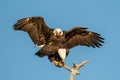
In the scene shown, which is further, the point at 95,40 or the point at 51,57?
the point at 95,40

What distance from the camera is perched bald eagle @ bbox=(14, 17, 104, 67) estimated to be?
12.5m

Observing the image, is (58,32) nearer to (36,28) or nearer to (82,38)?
(36,28)

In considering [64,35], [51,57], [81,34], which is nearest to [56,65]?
[51,57]

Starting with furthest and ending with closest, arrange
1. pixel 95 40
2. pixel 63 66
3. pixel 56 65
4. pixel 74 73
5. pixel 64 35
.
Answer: pixel 95 40
pixel 64 35
pixel 56 65
pixel 63 66
pixel 74 73

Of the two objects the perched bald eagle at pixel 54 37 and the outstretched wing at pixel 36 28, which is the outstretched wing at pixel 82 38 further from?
the outstretched wing at pixel 36 28

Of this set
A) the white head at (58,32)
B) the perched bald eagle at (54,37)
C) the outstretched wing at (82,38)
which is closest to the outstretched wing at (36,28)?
the perched bald eagle at (54,37)

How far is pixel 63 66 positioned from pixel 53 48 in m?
1.68

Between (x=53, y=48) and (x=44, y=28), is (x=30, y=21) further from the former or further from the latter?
(x=53, y=48)

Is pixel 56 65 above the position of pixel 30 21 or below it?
below

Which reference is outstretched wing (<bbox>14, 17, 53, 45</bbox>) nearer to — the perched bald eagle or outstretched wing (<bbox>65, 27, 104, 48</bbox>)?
the perched bald eagle

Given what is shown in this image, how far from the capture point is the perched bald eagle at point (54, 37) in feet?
40.9

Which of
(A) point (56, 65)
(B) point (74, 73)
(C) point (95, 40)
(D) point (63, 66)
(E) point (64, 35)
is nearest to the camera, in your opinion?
(B) point (74, 73)

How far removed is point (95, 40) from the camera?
14.5 m

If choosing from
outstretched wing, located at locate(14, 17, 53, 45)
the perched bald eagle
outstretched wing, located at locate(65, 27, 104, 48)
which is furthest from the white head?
outstretched wing, located at locate(65, 27, 104, 48)
